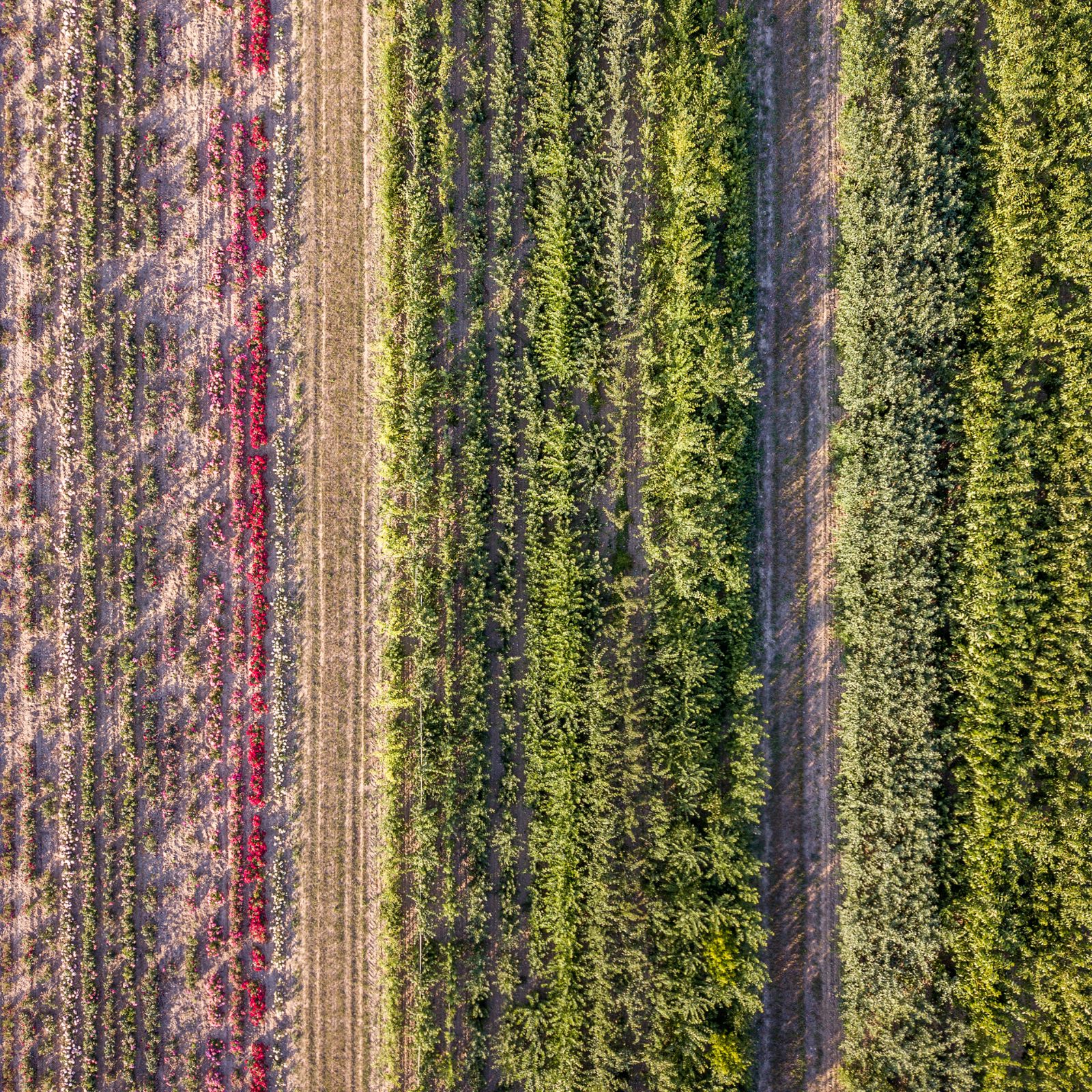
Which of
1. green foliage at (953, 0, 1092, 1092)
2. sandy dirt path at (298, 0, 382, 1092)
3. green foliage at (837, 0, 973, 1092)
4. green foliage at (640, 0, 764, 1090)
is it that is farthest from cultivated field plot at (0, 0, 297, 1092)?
green foliage at (953, 0, 1092, 1092)

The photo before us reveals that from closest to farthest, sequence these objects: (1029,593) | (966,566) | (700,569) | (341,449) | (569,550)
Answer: (1029,593) < (700,569) < (966,566) < (569,550) < (341,449)

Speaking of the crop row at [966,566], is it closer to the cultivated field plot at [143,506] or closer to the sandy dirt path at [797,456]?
the sandy dirt path at [797,456]

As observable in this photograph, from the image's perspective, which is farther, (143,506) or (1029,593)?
(143,506)

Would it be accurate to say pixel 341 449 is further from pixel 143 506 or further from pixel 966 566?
pixel 966 566

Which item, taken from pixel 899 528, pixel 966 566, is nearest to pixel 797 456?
pixel 899 528


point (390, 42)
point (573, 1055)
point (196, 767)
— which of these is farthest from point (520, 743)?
point (390, 42)

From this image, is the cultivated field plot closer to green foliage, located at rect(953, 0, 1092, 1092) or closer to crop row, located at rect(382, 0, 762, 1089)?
crop row, located at rect(382, 0, 762, 1089)

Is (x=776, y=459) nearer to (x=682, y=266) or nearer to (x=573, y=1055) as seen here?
(x=682, y=266)
